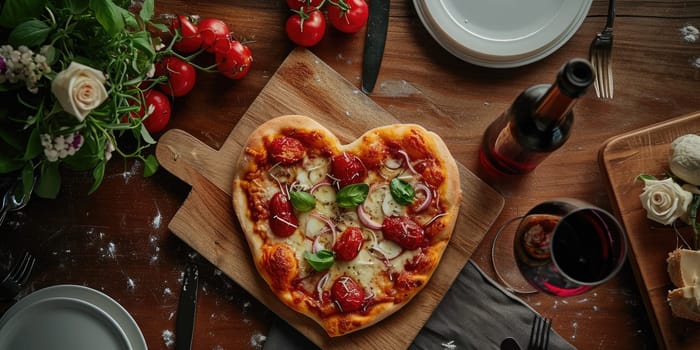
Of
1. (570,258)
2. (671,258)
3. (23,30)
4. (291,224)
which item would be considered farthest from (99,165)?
(671,258)

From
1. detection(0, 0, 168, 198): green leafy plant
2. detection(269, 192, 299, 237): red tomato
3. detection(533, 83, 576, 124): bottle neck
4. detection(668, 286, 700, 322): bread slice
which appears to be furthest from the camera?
detection(269, 192, 299, 237): red tomato

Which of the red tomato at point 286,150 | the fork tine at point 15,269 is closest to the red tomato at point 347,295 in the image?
the red tomato at point 286,150

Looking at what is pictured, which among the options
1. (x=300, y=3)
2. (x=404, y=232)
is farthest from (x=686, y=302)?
(x=300, y=3)

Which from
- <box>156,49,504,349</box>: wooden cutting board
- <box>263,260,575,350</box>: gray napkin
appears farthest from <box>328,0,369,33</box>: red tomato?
<box>263,260,575,350</box>: gray napkin

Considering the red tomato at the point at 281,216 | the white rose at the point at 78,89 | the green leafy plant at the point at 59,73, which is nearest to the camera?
the white rose at the point at 78,89

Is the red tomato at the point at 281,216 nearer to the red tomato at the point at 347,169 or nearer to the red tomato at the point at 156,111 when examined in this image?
the red tomato at the point at 347,169

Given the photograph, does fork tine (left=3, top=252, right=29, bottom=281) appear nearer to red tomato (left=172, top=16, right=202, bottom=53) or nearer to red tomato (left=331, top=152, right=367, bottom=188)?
red tomato (left=172, top=16, right=202, bottom=53)

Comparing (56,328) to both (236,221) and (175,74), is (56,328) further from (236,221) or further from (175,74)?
(175,74)

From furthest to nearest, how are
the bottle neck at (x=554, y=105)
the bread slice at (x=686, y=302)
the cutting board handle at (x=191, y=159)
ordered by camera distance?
the cutting board handle at (x=191, y=159) → the bread slice at (x=686, y=302) → the bottle neck at (x=554, y=105)
